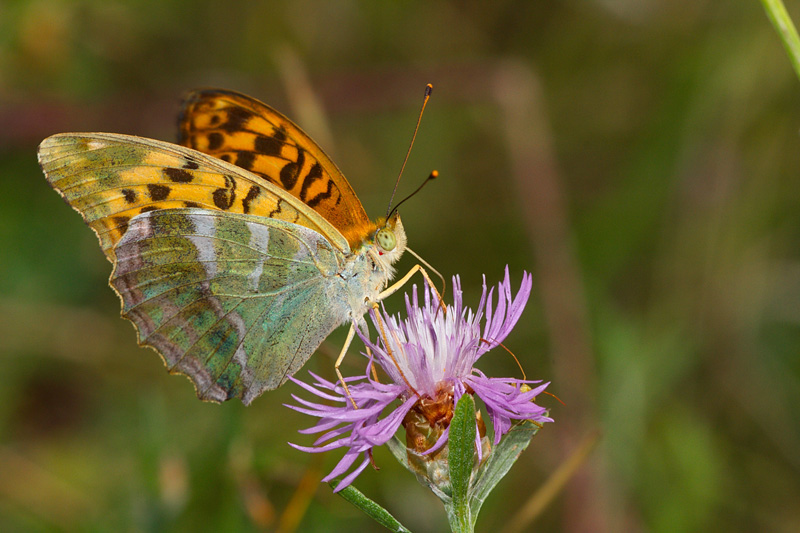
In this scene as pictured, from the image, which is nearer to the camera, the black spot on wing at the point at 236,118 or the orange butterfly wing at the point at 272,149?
the orange butterfly wing at the point at 272,149

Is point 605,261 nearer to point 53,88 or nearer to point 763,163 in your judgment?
point 763,163

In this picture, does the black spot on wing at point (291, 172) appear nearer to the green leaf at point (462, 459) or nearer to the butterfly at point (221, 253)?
the butterfly at point (221, 253)

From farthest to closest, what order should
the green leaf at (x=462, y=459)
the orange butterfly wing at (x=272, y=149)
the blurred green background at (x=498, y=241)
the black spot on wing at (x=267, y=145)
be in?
the blurred green background at (x=498, y=241) → the black spot on wing at (x=267, y=145) → the orange butterfly wing at (x=272, y=149) → the green leaf at (x=462, y=459)

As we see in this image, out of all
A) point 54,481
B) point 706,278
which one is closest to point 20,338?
point 54,481

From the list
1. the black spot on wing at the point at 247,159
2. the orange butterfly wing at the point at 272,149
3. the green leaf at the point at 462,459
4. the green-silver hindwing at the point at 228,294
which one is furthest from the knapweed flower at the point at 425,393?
the black spot on wing at the point at 247,159

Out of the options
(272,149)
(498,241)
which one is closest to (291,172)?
(272,149)

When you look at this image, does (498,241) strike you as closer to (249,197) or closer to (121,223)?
(249,197)
